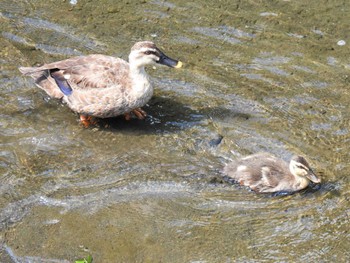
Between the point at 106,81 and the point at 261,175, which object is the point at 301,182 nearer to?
the point at 261,175

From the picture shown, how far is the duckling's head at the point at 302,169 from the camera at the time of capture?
5.59 meters

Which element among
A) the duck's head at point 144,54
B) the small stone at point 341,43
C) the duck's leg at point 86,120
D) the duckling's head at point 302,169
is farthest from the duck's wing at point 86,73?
the small stone at point 341,43

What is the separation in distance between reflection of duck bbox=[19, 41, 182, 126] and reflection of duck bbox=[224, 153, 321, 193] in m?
1.28

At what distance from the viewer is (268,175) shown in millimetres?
5816

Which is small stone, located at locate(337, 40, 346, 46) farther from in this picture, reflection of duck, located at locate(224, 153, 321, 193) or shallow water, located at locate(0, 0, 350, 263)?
reflection of duck, located at locate(224, 153, 321, 193)

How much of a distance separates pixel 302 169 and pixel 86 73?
2373mm

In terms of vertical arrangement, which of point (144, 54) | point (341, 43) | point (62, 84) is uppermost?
point (144, 54)

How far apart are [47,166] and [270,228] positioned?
6.95 feet

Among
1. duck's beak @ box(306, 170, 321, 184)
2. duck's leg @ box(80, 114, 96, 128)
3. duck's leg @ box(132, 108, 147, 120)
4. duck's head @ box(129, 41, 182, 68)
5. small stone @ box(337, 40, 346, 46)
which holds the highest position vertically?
duck's head @ box(129, 41, 182, 68)

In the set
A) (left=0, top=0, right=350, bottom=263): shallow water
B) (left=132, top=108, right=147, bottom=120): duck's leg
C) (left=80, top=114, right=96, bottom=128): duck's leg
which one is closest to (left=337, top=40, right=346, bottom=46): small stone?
(left=0, top=0, right=350, bottom=263): shallow water

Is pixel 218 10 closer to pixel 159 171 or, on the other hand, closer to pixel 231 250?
pixel 159 171

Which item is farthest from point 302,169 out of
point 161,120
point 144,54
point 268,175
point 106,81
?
point 106,81

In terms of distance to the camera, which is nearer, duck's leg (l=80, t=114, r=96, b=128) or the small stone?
duck's leg (l=80, t=114, r=96, b=128)

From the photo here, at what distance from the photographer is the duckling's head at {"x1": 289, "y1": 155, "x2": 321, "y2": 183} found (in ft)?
18.3
